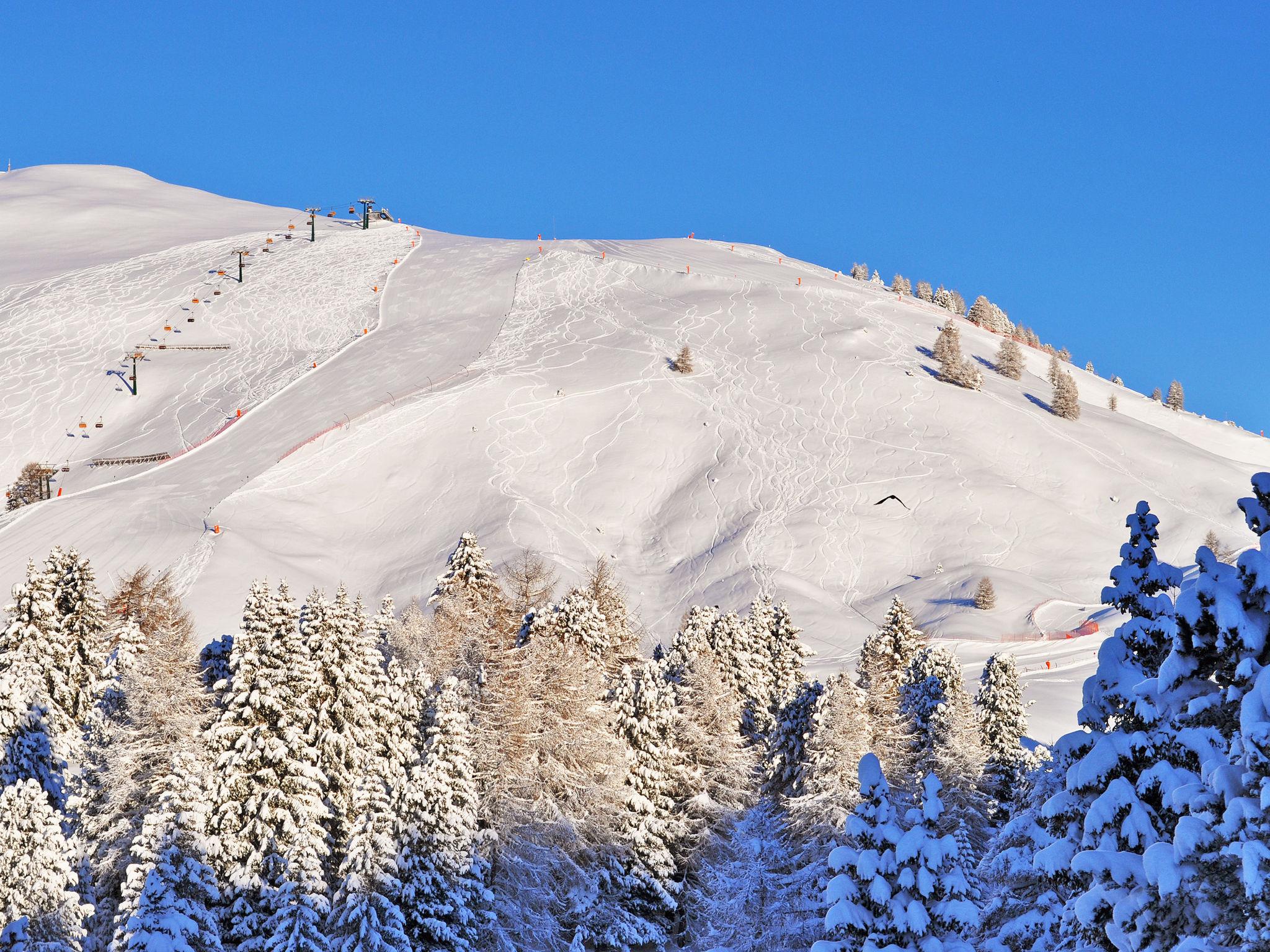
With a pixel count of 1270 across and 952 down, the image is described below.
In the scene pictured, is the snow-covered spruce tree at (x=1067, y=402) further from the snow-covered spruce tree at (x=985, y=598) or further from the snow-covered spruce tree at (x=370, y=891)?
the snow-covered spruce tree at (x=370, y=891)

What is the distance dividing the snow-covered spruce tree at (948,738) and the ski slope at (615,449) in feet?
41.3

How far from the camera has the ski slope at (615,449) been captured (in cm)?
7200

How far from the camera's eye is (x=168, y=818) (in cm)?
2461

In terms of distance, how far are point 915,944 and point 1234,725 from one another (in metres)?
4.73

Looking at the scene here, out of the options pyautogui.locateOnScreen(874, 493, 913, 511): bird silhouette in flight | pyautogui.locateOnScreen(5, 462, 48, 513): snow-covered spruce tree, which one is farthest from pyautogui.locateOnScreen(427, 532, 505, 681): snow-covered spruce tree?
pyautogui.locateOnScreen(5, 462, 48, 513): snow-covered spruce tree

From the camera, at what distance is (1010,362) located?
354 feet

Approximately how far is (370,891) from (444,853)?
1622 millimetres

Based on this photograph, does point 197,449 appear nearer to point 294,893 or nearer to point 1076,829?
point 294,893

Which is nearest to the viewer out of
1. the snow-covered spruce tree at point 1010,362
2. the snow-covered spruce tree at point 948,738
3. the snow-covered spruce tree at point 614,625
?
the snow-covered spruce tree at point 948,738

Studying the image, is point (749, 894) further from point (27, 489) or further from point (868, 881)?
point (27, 489)

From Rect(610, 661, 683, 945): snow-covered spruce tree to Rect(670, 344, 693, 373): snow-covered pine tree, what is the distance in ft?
219

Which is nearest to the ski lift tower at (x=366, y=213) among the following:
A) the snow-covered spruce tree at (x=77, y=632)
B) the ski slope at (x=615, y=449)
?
the ski slope at (x=615, y=449)

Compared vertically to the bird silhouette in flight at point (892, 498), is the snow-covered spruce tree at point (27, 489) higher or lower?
lower

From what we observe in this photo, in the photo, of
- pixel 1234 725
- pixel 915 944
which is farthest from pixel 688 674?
pixel 1234 725
